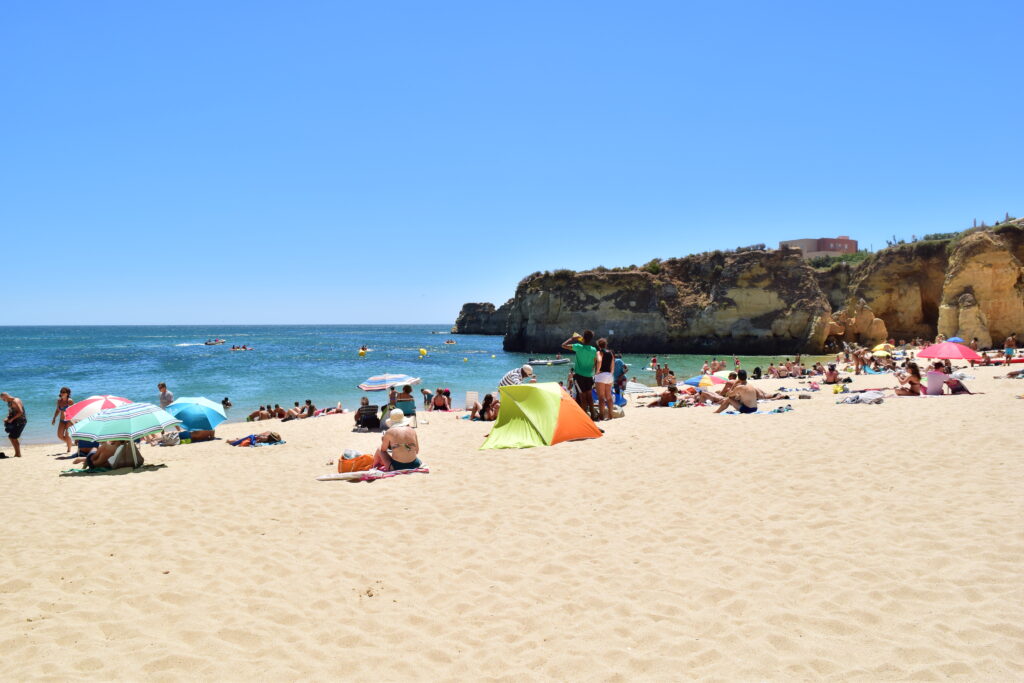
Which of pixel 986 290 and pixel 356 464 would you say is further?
pixel 986 290

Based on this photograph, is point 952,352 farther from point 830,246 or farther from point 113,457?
point 830,246

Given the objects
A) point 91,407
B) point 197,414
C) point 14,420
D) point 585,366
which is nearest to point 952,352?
point 585,366

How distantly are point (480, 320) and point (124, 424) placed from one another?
331 feet

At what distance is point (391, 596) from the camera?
4066 millimetres

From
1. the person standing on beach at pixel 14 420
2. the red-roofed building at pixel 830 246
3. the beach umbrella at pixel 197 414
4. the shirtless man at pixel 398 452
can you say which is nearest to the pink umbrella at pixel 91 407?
the person standing on beach at pixel 14 420

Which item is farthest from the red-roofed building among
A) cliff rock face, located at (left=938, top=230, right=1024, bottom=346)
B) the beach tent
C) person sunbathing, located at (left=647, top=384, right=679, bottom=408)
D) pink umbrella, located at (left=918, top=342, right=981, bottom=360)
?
the beach tent

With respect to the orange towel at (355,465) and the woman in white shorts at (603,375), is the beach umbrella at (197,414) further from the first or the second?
the woman in white shorts at (603,375)

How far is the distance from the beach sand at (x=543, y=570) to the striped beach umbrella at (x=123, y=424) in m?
0.64

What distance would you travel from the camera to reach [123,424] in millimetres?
8195

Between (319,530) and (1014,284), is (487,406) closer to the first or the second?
(319,530)

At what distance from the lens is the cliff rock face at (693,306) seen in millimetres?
44281

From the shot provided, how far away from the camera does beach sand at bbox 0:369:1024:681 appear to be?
3211 mm

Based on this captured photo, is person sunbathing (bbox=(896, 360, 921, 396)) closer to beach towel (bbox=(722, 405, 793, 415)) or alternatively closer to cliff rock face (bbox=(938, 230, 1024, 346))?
beach towel (bbox=(722, 405, 793, 415))

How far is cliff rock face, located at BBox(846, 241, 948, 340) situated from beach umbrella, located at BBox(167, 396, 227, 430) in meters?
43.1
